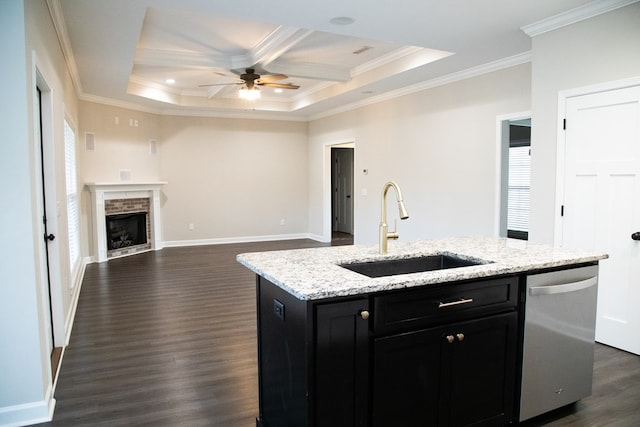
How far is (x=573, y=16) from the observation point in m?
3.56

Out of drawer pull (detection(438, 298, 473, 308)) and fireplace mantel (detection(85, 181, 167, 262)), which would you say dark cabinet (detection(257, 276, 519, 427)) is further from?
fireplace mantel (detection(85, 181, 167, 262))

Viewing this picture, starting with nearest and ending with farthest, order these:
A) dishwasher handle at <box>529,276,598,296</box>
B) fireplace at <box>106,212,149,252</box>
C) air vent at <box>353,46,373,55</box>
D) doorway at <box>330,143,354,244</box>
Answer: dishwasher handle at <box>529,276,598,296</box> → air vent at <box>353,46,373,55</box> → fireplace at <box>106,212,149,252</box> → doorway at <box>330,143,354,244</box>

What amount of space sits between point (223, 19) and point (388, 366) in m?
3.96

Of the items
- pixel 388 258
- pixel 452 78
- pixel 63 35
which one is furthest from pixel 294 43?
pixel 388 258

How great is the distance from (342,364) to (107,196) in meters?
6.82

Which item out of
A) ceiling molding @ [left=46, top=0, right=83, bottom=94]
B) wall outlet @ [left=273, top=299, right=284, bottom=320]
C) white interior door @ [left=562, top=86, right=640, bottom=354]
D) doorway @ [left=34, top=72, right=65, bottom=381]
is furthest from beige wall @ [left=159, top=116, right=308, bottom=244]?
wall outlet @ [left=273, top=299, right=284, bottom=320]

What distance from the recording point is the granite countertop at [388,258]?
5.87 feet

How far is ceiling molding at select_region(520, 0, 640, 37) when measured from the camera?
3316 mm

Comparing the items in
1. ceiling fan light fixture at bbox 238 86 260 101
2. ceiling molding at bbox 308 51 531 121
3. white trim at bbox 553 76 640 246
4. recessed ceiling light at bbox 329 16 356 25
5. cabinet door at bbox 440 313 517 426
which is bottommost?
cabinet door at bbox 440 313 517 426

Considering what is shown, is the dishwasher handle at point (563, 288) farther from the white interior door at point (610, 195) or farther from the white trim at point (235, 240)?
the white trim at point (235, 240)

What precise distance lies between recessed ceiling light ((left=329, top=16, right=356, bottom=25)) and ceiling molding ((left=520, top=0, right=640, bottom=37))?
159cm

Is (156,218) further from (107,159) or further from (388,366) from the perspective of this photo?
(388,366)

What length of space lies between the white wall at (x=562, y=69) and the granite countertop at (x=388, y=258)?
128 cm

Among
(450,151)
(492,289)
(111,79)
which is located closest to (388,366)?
(492,289)
